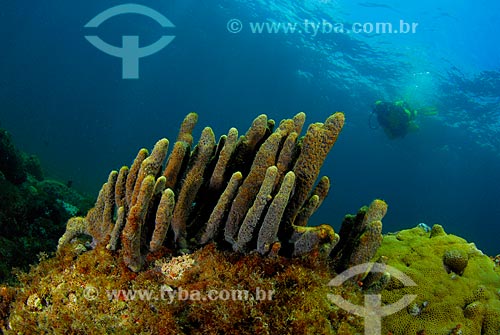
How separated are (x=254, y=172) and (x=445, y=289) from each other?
2.52m

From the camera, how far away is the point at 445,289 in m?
3.58

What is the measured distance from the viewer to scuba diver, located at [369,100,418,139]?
2172cm

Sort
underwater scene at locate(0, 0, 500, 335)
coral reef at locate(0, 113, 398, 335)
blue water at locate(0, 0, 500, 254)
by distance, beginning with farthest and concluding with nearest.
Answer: blue water at locate(0, 0, 500, 254), underwater scene at locate(0, 0, 500, 335), coral reef at locate(0, 113, 398, 335)

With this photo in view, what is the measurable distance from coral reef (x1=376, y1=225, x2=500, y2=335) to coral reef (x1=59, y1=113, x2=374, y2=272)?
2.57ft

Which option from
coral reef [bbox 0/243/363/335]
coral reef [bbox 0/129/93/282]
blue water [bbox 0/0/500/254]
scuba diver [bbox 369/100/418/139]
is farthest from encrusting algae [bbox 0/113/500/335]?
blue water [bbox 0/0/500/254]

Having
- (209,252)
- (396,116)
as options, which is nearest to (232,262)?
(209,252)

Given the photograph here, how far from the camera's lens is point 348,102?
4341 cm

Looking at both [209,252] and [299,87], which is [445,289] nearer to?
[209,252]

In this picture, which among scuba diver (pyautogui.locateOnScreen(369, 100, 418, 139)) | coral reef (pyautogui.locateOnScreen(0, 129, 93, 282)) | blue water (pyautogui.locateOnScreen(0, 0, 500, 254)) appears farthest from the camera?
blue water (pyautogui.locateOnScreen(0, 0, 500, 254))

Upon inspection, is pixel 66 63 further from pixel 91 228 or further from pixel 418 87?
pixel 91 228

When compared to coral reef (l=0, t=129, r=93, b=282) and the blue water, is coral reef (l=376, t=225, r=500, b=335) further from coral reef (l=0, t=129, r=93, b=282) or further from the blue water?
the blue water

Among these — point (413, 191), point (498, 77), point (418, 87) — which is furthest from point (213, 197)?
point (413, 191)

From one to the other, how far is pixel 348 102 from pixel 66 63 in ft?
219

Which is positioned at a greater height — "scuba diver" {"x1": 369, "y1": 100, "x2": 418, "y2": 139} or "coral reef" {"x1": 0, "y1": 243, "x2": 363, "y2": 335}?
"scuba diver" {"x1": 369, "y1": 100, "x2": 418, "y2": 139}
